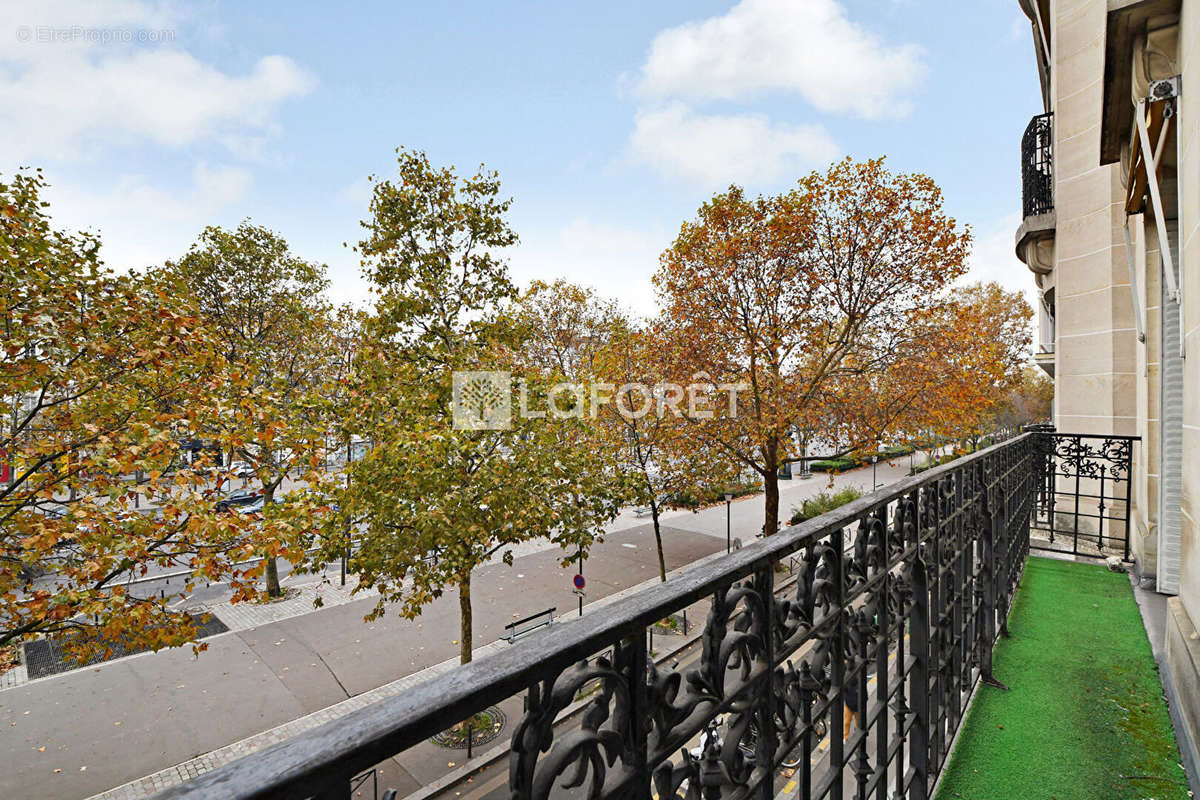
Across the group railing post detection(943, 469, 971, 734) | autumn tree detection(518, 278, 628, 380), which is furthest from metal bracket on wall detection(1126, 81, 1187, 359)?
autumn tree detection(518, 278, 628, 380)

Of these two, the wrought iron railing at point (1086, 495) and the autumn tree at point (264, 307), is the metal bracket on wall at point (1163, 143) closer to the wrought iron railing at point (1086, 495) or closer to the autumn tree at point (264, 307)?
the wrought iron railing at point (1086, 495)

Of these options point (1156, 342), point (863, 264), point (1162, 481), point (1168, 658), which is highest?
point (863, 264)

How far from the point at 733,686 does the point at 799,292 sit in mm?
13361

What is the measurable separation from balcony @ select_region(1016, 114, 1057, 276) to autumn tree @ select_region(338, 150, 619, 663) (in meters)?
9.95

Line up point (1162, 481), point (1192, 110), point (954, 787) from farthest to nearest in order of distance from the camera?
point (1162, 481)
point (954, 787)
point (1192, 110)

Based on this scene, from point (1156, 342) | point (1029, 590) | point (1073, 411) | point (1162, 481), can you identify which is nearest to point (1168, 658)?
point (1162, 481)

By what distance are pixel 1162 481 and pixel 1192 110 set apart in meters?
3.64

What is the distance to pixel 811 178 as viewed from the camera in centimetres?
1313

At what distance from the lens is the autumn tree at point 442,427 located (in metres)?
8.84

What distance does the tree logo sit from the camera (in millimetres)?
9742

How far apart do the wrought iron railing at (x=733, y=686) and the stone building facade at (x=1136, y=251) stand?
4.54ft

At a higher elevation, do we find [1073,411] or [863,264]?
[863,264]

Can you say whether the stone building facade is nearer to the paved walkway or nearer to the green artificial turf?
the green artificial turf

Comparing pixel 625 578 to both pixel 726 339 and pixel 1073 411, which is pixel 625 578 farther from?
pixel 1073 411
